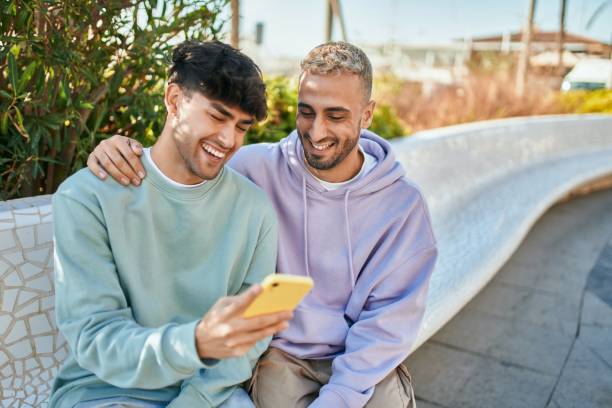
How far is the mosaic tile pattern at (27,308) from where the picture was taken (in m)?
2.06

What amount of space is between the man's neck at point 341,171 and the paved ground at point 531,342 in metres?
1.22

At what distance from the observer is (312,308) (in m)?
2.35

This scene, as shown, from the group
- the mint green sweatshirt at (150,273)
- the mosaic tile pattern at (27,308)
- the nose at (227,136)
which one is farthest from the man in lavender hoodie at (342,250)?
the mosaic tile pattern at (27,308)

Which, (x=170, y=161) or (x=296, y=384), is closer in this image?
(x=170, y=161)

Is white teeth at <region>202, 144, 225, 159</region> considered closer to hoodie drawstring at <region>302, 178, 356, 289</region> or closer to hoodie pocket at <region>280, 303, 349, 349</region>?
hoodie drawstring at <region>302, 178, 356, 289</region>

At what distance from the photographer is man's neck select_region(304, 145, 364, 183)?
247 centimetres

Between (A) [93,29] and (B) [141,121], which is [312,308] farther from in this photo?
(A) [93,29]

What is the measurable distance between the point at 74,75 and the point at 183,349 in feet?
5.21

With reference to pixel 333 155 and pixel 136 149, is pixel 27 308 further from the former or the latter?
pixel 333 155

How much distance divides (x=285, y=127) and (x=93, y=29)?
190 cm

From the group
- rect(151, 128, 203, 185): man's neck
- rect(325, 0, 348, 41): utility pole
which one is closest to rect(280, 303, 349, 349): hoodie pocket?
rect(151, 128, 203, 185): man's neck

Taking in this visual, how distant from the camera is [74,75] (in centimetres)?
264

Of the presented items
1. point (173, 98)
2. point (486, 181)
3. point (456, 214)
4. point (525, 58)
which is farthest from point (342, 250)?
point (525, 58)

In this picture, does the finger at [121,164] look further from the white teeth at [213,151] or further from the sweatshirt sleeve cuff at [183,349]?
the sweatshirt sleeve cuff at [183,349]
